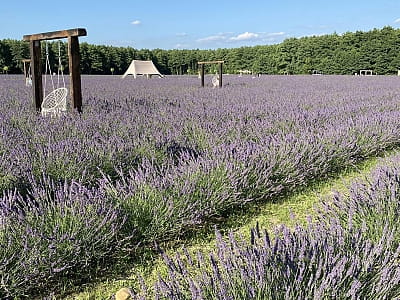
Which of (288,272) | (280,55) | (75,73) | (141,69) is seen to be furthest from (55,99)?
(280,55)

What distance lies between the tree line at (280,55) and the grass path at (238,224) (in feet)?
110

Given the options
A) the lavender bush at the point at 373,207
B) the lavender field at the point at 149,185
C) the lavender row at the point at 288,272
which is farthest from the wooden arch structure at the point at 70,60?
the lavender row at the point at 288,272

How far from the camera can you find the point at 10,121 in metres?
4.76

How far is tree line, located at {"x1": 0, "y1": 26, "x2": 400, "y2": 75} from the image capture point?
114ft

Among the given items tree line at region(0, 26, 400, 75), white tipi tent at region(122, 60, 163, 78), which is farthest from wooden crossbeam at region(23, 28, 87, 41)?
tree line at region(0, 26, 400, 75)

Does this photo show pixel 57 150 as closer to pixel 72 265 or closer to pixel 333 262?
pixel 72 265

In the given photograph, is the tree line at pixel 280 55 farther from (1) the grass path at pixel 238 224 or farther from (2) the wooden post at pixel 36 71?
(1) the grass path at pixel 238 224

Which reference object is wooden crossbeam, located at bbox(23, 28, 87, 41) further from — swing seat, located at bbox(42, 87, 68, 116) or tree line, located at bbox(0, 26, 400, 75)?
tree line, located at bbox(0, 26, 400, 75)

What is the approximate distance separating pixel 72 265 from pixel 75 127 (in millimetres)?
2299

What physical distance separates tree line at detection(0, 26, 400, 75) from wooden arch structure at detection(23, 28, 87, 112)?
96.8ft

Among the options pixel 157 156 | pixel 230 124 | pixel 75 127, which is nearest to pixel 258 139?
pixel 230 124

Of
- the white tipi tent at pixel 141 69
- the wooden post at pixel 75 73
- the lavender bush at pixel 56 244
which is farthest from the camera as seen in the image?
the white tipi tent at pixel 141 69

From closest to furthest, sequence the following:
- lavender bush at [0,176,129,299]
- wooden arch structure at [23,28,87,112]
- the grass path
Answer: lavender bush at [0,176,129,299] → the grass path → wooden arch structure at [23,28,87,112]

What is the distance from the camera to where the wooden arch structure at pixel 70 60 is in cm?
504
